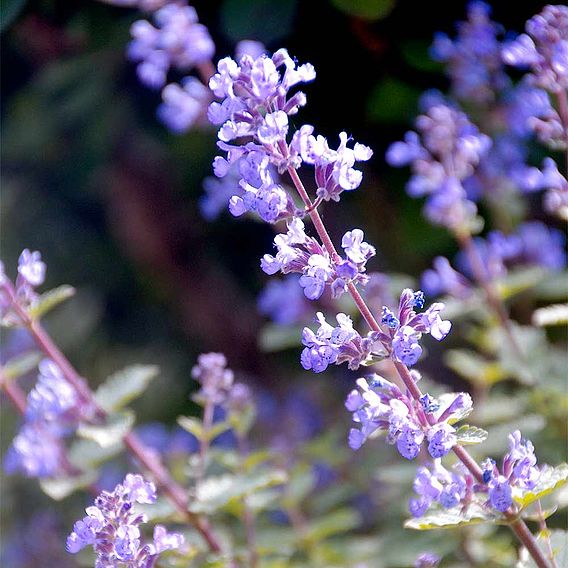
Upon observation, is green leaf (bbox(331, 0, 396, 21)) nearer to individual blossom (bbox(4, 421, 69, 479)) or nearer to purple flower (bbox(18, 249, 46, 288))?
purple flower (bbox(18, 249, 46, 288))

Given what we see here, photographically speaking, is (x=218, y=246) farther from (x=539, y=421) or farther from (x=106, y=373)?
(x=539, y=421)

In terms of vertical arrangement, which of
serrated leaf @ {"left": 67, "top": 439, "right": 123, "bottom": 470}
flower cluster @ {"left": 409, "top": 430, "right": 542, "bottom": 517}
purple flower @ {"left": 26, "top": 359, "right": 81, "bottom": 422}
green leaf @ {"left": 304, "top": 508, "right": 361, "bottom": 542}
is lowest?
green leaf @ {"left": 304, "top": 508, "right": 361, "bottom": 542}

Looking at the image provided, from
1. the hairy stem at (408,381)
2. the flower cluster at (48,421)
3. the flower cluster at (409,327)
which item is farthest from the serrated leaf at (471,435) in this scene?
the flower cluster at (48,421)

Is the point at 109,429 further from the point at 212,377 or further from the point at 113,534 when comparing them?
the point at 113,534

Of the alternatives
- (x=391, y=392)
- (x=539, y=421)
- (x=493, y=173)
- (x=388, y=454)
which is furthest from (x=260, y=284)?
(x=391, y=392)

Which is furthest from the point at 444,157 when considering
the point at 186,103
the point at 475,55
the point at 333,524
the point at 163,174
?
the point at 163,174

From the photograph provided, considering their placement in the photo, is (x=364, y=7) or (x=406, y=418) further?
(x=364, y=7)

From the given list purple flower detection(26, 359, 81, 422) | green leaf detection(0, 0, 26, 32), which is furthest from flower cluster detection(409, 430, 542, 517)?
green leaf detection(0, 0, 26, 32)

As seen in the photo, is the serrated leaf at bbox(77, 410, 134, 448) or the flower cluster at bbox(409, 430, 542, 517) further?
the serrated leaf at bbox(77, 410, 134, 448)
